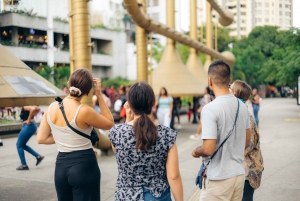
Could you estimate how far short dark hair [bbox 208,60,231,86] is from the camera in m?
3.04

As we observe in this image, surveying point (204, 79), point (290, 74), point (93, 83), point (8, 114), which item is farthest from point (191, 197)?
point (290, 74)

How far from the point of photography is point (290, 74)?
20547 mm

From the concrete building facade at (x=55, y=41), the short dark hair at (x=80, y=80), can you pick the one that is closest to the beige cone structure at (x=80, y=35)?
the short dark hair at (x=80, y=80)

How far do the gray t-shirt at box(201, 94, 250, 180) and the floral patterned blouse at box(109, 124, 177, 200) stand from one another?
0.42 meters

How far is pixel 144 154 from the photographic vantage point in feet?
8.38

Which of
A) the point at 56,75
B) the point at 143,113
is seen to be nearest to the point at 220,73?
the point at 143,113

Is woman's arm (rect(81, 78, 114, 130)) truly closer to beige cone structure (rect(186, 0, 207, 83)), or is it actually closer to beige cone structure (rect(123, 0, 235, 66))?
beige cone structure (rect(123, 0, 235, 66))

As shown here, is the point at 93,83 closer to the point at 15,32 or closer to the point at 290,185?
the point at 290,185

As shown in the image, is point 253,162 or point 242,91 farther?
point 242,91

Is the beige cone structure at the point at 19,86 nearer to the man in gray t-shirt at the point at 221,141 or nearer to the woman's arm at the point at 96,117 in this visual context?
the woman's arm at the point at 96,117

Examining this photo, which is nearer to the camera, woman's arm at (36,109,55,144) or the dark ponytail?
the dark ponytail

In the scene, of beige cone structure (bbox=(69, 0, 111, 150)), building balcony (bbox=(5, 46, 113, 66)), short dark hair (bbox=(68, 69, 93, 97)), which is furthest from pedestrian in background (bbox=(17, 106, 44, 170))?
building balcony (bbox=(5, 46, 113, 66))

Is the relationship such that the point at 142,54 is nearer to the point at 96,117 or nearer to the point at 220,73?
the point at 96,117

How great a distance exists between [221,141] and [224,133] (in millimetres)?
67
